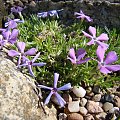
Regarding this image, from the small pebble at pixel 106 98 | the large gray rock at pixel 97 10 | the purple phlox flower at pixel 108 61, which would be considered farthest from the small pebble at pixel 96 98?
the large gray rock at pixel 97 10

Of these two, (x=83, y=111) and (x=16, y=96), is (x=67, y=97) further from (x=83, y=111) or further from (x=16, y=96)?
(x=16, y=96)

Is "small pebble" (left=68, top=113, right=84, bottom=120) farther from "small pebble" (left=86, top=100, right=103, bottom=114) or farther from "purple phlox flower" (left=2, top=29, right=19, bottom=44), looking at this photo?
"purple phlox flower" (left=2, top=29, right=19, bottom=44)

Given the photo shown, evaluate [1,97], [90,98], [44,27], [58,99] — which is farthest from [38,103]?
[44,27]

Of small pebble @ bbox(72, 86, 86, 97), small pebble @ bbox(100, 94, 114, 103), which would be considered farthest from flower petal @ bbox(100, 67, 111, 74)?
small pebble @ bbox(100, 94, 114, 103)

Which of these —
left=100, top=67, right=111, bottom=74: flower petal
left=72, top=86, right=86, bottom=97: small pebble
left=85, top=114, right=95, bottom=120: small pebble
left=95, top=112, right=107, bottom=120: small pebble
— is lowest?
left=95, top=112, right=107, bottom=120: small pebble

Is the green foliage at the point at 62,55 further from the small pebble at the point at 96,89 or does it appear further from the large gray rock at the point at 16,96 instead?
the large gray rock at the point at 16,96

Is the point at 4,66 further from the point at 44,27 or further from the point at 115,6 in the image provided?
the point at 115,6

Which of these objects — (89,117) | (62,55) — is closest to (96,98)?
(89,117)
